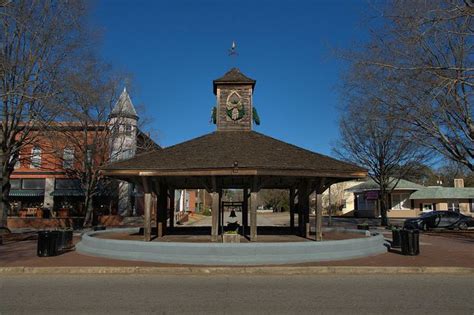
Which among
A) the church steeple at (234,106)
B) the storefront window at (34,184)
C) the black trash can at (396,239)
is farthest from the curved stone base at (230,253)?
the storefront window at (34,184)

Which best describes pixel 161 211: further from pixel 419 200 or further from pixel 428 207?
pixel 428 207

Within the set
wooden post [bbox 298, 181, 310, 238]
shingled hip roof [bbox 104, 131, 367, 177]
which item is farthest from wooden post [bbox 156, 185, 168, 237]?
wooden post [bbox 298, 181, 310, 238]

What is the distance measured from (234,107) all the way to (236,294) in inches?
484

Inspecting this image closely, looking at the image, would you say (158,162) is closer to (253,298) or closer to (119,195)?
(253,298)

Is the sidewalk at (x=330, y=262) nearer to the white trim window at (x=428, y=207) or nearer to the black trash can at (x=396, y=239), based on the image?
the black trash can at (x=396, y=239)

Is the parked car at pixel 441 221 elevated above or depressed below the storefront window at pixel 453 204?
below

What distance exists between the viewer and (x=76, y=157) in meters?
30.9

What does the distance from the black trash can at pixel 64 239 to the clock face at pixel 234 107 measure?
8.67 meters

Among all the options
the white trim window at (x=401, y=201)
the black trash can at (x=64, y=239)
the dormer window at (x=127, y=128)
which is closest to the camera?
the black trash can at (x=64, y=239)

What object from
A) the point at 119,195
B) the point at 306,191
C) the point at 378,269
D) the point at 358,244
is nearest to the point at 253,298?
the point at 378,269

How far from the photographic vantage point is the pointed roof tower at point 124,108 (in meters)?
32.3

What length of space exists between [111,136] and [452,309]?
91.9 feet

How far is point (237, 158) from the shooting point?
53.2ft

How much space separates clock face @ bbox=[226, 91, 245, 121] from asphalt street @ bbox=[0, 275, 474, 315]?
10.0 meters
